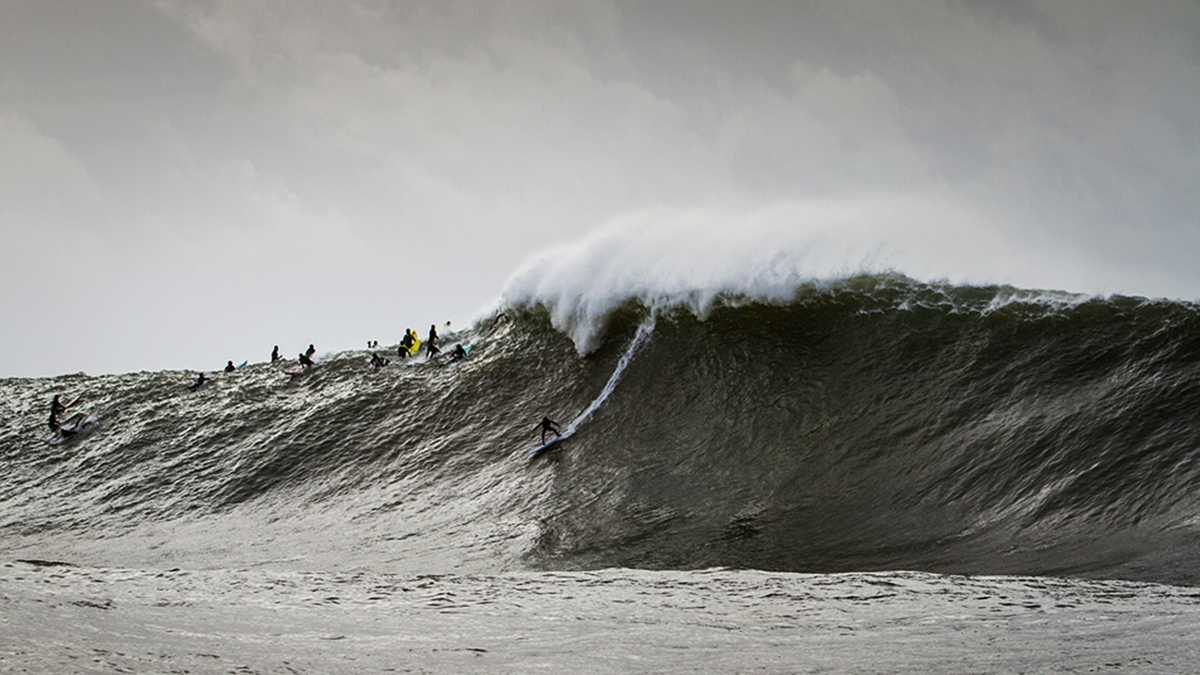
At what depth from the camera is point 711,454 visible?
15.9 m

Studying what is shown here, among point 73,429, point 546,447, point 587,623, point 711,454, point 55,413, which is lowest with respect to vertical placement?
point 587,623

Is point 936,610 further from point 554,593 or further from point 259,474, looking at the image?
point 259,474

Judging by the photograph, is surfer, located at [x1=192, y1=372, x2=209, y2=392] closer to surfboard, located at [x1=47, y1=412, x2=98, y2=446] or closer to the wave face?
the wave face

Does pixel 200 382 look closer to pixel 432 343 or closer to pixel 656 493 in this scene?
pixel 432 343

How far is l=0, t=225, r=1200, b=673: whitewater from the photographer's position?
22.2 ft

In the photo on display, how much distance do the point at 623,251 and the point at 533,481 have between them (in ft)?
27.0

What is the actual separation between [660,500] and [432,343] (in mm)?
11939

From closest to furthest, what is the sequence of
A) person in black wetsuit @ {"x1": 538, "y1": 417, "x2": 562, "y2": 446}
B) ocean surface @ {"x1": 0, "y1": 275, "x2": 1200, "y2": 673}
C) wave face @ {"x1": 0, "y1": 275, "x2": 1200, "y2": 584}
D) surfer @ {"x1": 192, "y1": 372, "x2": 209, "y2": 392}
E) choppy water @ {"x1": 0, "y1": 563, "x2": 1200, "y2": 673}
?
1. choppy water @ {"x1": 0, "y1": 563, "x2": 1200, "y2": 673}
2. ocean surface @ {"x1": 0, "y1": 275, "x2": 1200, "y2": 673}
3. wave face @ {"x1": 0, "y1": 275, "x2": 1200, "y2": 584}
4. person in black wetsuit @ {"x1": 538, "y1": 417, "x2": 562, "y2": 446}
5. surfer @ {"x1": 192, "y1": 372, "x2": 209, "y2": 392}

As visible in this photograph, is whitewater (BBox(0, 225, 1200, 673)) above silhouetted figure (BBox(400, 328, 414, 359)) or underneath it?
underneath

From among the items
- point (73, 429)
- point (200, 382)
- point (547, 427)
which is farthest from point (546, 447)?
point (73, 429)

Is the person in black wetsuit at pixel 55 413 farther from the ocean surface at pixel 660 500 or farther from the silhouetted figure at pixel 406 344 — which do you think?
the silhouetted figure at pixel 406 344

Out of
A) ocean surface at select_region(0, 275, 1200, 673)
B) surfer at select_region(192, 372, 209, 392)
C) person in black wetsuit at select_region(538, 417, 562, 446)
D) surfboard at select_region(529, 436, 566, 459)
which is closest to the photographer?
ocean surface at select_region(0, 275, 1200, 673)

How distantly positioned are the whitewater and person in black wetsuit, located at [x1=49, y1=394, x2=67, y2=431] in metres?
0.46

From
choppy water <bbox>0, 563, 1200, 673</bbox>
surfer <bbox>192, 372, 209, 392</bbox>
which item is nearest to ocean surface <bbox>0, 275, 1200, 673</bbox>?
choppy water <bbox>0, 563, 1200, 673</bbox>
